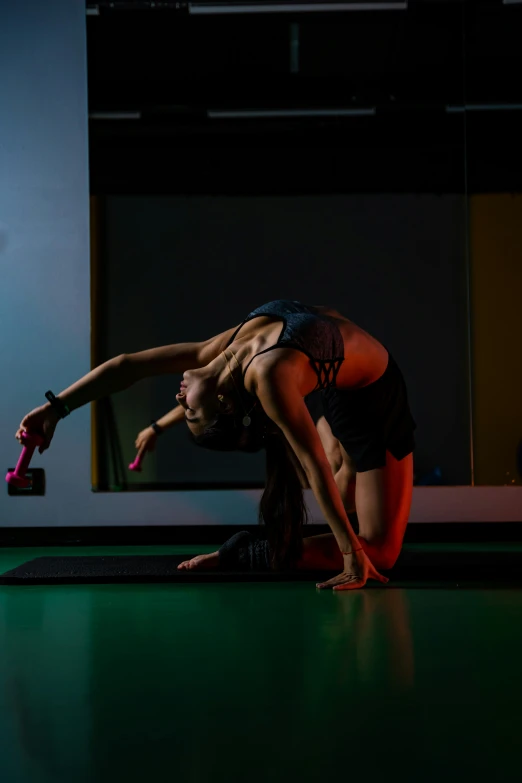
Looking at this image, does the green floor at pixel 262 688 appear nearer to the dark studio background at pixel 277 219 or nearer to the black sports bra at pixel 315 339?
the black sports bra at pixel 315 339

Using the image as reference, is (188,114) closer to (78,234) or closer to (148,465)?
(78,234)

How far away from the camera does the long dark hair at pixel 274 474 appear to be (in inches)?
92.3

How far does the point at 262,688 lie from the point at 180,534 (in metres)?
2.45

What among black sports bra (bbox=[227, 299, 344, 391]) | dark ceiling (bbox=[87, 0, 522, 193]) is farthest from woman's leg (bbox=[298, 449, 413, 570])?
dark ceiling (bbox=[87, 0, 522, 193])

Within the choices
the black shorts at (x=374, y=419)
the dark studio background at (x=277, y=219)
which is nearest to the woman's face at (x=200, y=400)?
the black shorts at (x=374, y=419)

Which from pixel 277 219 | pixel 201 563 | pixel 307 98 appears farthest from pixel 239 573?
pixel 307 98

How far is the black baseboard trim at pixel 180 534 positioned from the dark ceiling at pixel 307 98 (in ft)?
5.81

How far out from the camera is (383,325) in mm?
5094

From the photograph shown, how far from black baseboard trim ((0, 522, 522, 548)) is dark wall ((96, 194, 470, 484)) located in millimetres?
1194

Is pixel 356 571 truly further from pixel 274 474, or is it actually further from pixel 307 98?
pixel 307 98

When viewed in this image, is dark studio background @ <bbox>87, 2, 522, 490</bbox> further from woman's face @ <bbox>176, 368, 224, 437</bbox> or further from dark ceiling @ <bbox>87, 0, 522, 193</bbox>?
woman's face @ <bbox>176, 368, 224, 437</bbox>

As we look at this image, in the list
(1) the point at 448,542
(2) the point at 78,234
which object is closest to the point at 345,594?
(1) the point at 448,542

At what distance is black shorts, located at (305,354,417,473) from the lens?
2518 millimetres

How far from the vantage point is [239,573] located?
255cm
